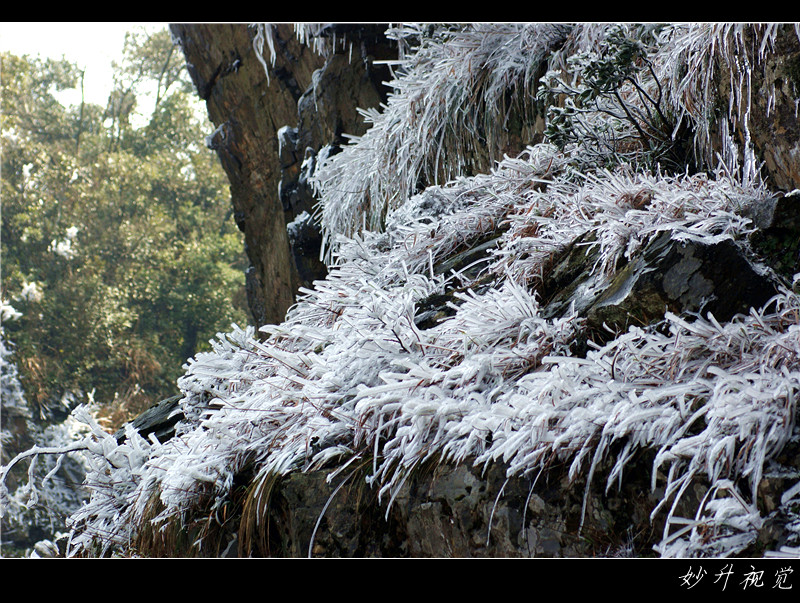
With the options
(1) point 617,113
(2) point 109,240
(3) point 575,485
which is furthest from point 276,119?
(2) point 109,240

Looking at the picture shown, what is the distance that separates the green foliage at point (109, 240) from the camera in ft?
38.3

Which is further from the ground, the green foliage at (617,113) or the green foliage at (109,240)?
the green foliage at (109,240)

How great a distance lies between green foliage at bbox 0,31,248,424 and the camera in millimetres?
11688

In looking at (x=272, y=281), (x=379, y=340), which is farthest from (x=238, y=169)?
(x=379, y=340)

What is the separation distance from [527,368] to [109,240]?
13.7m

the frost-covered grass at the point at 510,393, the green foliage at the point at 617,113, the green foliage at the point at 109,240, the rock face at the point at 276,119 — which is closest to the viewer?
the frost-covered grass at the point at 510,393

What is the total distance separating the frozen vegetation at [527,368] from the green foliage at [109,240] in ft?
30.6

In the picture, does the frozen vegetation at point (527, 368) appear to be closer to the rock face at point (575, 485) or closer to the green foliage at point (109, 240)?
the rock face at point (575, 485)

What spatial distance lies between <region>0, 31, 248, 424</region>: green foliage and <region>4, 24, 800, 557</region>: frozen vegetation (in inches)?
367

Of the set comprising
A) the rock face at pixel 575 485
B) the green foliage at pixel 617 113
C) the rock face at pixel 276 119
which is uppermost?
the rock face at pixel 276 119

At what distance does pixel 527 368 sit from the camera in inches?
60.4

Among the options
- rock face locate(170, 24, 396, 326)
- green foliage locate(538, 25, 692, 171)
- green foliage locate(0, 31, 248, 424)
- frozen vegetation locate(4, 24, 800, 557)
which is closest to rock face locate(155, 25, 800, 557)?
frozen vegetation locate(4, 24, 800, 557)

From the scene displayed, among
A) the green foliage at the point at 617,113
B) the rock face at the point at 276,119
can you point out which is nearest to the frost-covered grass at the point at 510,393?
the green foliage at the point at 617,113
